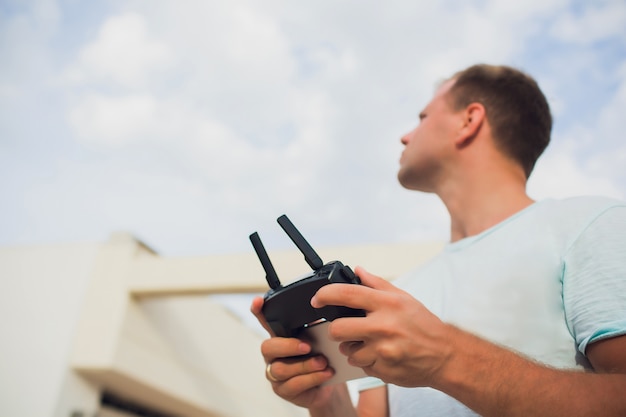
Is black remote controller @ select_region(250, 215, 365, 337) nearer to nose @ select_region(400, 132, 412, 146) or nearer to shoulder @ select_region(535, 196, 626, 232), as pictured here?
shoulder @ select_region(535, 196, 626, 232)

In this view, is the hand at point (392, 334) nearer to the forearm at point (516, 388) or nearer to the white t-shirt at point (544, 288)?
the forearm at point (516, 388)

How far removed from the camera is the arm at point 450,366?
0.60 m

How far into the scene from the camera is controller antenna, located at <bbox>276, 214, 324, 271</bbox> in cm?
72

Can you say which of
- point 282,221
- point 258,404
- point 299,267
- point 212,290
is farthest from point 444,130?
point 258,404

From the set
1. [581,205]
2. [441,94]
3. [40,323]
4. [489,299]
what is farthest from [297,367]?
[40,323]

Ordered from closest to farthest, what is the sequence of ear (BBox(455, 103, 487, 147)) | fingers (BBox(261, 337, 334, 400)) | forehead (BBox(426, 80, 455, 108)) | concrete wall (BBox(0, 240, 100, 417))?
fingers (BBox(261, 337, 334, 400)) < ear (BBox(455, 103, 487, 147)) < forehead (BBox(426, 80, 455, 108)) < concrete wall (BBox(0, 240, 100, 417))

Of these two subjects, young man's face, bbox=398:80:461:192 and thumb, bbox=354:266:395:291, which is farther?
young man's face, bbox=398:80:461:192

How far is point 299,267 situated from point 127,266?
98.0 inches

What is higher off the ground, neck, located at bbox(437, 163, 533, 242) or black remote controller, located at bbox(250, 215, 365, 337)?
neck, located at bbox(437, 163, 533, 242)

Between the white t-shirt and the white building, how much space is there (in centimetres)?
454

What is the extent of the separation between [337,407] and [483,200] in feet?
2.27

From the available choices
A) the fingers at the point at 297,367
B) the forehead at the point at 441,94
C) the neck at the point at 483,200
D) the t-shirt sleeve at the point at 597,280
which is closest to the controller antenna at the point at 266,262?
the fingers at the point at 297,367

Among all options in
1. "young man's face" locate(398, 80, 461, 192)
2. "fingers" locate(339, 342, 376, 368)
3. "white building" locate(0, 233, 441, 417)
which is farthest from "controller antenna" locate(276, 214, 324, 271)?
"white building" locate(0, 233, 441, 417)

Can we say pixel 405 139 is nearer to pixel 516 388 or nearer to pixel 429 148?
pixel 429 148
